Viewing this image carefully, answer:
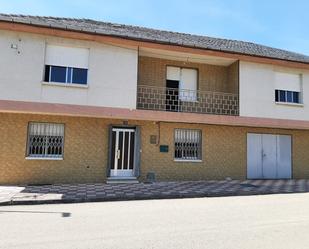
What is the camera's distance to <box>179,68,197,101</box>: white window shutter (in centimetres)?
1515

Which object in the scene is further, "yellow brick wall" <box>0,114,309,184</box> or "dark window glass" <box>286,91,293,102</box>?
"dark window glass" <box>286,91,293,102</box>

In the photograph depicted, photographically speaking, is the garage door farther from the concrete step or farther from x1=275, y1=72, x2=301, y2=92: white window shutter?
the concrete step

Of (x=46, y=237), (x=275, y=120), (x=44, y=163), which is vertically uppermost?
(x=275, y=120)

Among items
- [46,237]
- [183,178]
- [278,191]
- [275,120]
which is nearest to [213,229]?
[46,237]

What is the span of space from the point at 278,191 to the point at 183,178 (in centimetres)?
428

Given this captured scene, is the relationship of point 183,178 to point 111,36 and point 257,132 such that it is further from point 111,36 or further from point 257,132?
point 111,36

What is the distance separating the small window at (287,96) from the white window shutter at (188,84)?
4.32m

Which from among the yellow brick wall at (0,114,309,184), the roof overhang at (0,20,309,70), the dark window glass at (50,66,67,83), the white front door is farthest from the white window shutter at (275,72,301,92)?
the dark window glass at (50,66,67,83)

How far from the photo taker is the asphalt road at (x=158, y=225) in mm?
5180

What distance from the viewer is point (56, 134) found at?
42.0 feet

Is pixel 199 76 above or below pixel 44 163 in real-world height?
above

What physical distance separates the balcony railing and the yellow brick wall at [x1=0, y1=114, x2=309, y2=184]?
3.28 ft

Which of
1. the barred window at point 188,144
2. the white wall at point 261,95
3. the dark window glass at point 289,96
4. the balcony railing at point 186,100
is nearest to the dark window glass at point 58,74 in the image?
the balcony railing at point 186,100

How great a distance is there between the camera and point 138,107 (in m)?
14.1
